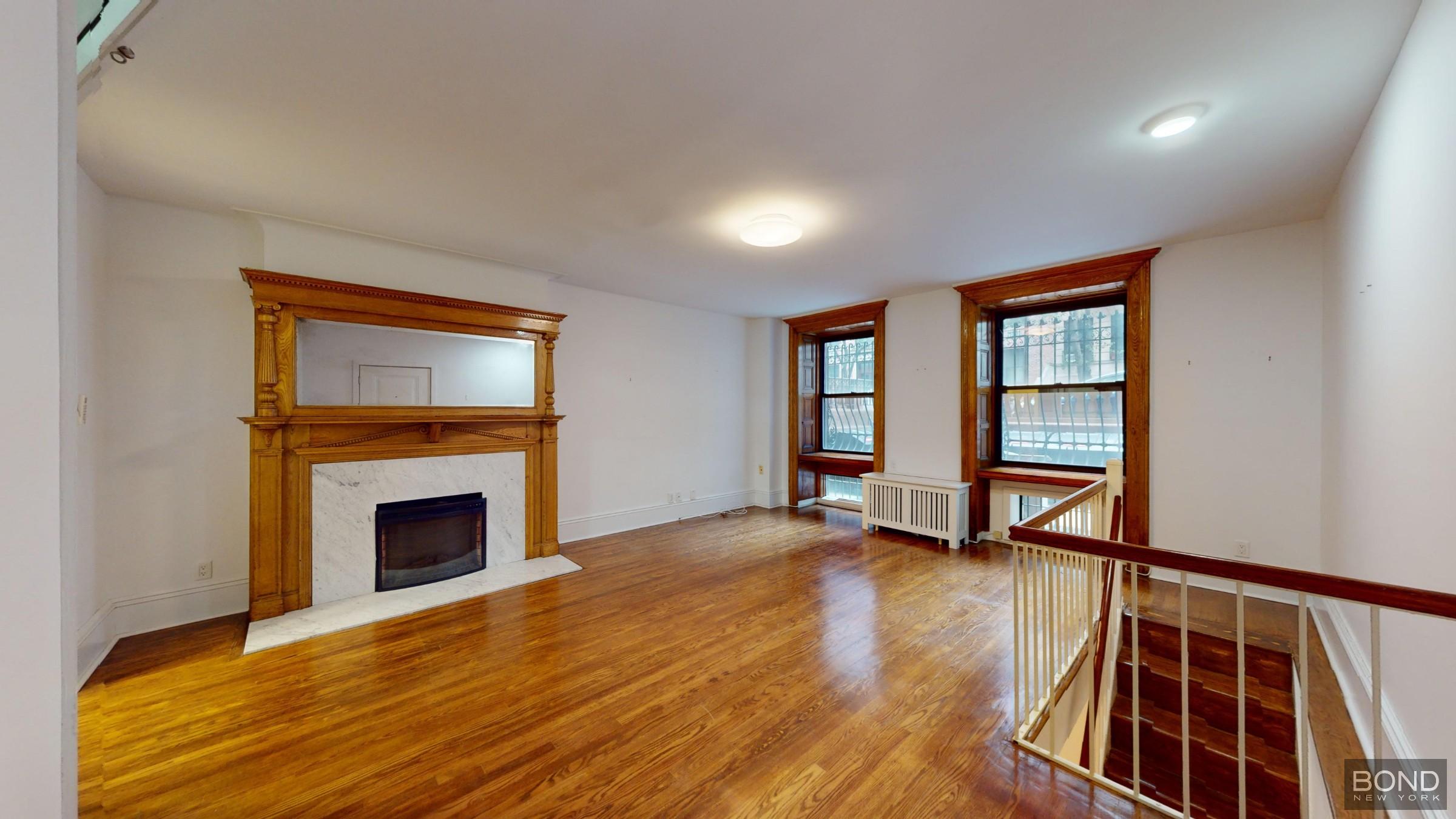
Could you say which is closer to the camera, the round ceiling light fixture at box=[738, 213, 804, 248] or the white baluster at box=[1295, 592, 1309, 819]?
the white baluster at box=[1295, 592, 1309, 819]

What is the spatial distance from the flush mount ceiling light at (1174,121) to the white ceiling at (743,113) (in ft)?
0.18

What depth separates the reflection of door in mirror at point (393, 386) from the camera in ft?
11.6

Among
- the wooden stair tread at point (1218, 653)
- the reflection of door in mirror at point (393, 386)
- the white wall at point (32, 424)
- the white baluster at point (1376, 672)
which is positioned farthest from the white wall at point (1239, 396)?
the reflection of door in mirror at point (393, 386)

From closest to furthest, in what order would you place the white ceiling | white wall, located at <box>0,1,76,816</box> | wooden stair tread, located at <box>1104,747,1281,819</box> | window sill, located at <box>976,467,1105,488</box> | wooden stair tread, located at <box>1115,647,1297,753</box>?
1. white wall, located at <box>0,1,76,816</box>
2. the white ceiling
3. wooden stair tread, located at <box>1104,747,1281,819</box>
4. wooden stair tread, located at <box>1115,647,1297,753</box>
5. window sill, located at <box>976,467,1105,488</box>

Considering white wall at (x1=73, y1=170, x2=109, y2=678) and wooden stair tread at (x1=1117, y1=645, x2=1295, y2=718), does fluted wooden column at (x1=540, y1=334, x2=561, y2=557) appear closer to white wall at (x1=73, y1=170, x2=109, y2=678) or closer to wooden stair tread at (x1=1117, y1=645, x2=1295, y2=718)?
white wall at (x1=73, y1=170, x2=109, y2=678)

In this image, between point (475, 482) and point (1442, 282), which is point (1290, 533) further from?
point (475, 482)

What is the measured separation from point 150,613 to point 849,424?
20.8ft

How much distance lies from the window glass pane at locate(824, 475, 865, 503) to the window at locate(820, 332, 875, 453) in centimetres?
40

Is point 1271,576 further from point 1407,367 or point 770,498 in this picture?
point 770,498

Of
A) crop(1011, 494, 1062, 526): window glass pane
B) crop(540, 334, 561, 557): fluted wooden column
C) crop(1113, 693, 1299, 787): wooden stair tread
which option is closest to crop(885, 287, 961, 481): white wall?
crop(1011, 494, 1062, 526): window glass pane

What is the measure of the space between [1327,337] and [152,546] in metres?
7.33

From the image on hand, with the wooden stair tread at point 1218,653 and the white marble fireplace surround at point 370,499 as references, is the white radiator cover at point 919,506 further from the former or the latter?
the white marble fireplace surround at point 370,499

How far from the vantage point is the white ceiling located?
5.20ft

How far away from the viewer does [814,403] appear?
680 centimetres
